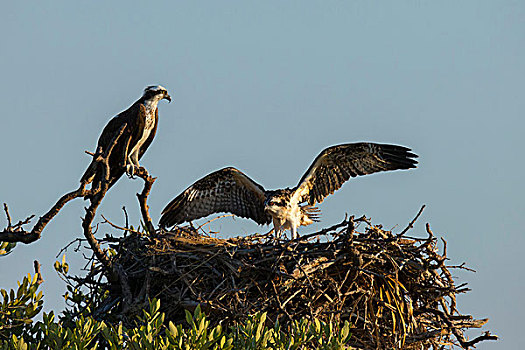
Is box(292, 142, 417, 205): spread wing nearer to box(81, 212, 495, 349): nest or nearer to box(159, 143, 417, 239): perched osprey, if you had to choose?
box(159, 143, 417, 239): perched osprey

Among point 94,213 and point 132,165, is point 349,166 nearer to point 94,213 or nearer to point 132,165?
point 132,165

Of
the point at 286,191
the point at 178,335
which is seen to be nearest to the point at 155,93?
the point at 286,191

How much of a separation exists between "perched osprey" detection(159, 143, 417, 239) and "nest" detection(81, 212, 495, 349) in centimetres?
158

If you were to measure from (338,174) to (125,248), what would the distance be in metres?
3.21

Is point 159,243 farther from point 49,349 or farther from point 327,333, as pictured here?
point 327,333

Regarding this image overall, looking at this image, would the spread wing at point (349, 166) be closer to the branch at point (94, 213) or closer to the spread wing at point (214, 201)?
the spread wing at point (214, 201)

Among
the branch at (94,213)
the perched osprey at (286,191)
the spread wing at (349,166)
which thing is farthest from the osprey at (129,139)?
the spread wing at (349,166)

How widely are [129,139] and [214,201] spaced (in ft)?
7.89

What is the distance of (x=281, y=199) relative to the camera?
9.82m

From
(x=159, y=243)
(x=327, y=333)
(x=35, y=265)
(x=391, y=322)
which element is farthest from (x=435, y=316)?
(x=35, y=265)

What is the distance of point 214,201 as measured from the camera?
35.5 ft

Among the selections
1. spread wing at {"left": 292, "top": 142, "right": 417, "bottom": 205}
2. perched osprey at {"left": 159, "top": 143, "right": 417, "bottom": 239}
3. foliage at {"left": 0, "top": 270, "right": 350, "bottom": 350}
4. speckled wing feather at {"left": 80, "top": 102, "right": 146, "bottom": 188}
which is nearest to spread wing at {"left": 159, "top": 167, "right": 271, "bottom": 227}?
perched osprey at {"left": 159, "top": 143, "right": 417, "bottom": 239}

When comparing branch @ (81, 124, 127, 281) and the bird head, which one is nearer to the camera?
branch @ (81, 124, 127, 281)

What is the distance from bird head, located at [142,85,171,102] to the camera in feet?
30.2
